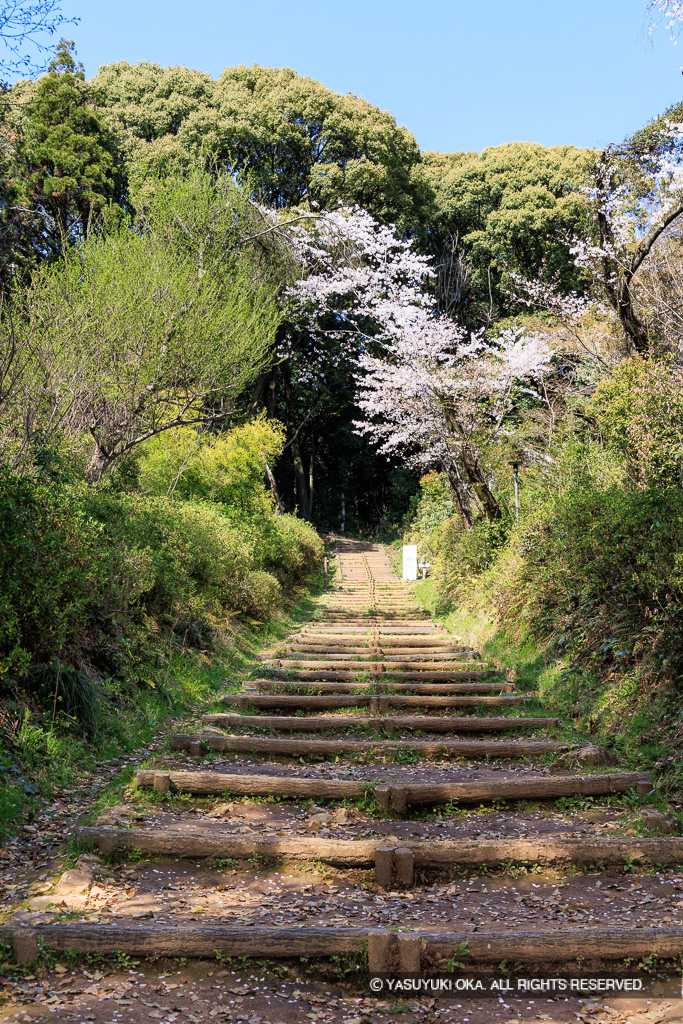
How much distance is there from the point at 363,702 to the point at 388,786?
2.86 m

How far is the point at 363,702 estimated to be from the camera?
812 cm

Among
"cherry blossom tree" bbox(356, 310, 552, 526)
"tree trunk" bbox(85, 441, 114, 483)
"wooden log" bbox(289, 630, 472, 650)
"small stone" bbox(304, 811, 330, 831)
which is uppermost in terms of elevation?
"cherry blossom tree" bbox(356, 310, 552, 526)

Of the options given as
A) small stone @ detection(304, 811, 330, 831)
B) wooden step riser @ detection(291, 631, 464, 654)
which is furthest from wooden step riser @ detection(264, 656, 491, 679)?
small stone @ detection(304, 811, 330, 831)

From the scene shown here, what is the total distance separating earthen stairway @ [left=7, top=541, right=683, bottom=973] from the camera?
3291 mm

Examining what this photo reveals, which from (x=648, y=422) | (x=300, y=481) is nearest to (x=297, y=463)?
(x=300, y=481)

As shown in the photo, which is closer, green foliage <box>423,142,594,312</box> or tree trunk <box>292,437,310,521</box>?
green foliage <box>423,142,594,312</box>

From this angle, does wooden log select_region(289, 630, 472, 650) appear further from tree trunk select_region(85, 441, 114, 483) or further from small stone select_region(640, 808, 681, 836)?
small stone select_region(640, 808, 681, 836)

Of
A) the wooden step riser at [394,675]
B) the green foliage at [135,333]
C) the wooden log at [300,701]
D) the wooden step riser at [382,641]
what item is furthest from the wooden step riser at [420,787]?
the wooden step riser at [382,641]

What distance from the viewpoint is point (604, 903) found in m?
3.91

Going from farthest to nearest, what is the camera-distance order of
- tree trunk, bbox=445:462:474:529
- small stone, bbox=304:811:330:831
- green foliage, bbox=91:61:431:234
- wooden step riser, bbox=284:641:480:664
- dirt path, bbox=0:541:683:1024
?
green foliage, bbox=91:61:431:234 → tree trunk, bbox=445:462:474:529 → wooden step riser, bbox=284:641:480:664 → small stone, bbox=304:811:330:831 → dirt path, bbox=0:541:683:1024

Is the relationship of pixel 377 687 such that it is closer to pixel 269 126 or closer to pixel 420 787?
pixel 420 787

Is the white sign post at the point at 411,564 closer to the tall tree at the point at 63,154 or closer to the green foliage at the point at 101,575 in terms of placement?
the green foliage at the point at 101,575

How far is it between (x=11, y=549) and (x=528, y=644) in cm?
647

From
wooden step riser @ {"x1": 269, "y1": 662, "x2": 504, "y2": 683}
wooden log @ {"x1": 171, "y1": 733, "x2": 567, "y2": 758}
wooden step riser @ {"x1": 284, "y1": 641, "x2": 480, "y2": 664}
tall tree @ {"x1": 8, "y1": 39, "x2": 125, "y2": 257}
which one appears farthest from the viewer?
tall tree @ {"x1": 8, "y1": 39, "x2": 125, "y2": 257}
